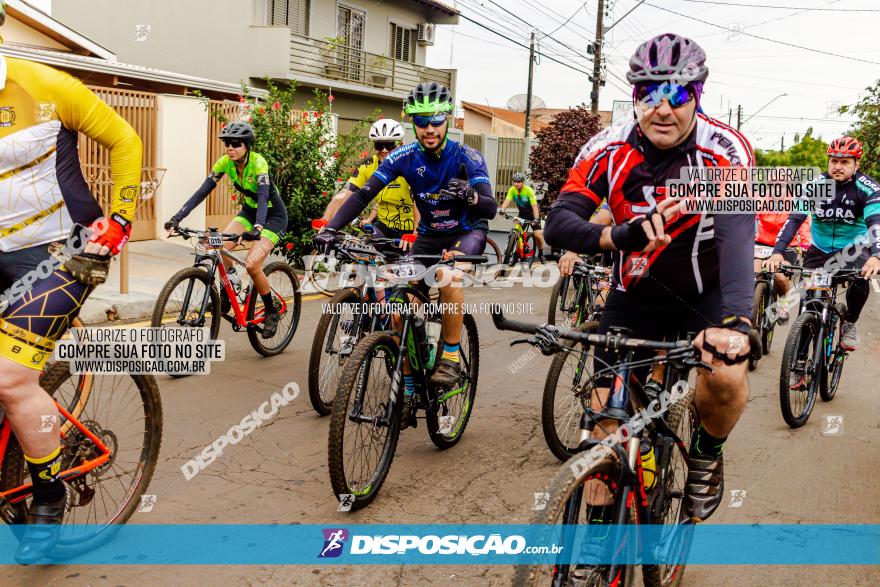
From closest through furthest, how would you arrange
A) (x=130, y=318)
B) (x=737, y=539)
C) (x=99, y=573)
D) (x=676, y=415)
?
(x=676, y=415), (x=99, y=573), (x=737, y=539), (x=130, y=318)

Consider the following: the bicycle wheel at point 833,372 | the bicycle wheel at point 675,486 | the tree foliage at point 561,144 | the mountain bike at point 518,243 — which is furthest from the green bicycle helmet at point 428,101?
the tree foliage at point 561,144

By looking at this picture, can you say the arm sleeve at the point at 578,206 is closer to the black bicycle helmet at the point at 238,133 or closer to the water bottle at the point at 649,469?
the water bottle at the point at 649,469

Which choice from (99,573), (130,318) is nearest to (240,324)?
(130,318)

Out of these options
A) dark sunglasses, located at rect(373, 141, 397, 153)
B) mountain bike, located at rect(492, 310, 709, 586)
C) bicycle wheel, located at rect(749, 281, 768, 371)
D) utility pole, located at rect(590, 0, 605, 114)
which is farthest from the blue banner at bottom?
utility pole, located at rect(590, 0, 605, 114)

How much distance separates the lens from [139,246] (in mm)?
14094

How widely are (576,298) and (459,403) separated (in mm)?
3768

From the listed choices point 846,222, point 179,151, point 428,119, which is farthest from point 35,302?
point 179,151

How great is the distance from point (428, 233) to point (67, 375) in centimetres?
298

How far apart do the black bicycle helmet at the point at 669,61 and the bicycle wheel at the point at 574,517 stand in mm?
1461

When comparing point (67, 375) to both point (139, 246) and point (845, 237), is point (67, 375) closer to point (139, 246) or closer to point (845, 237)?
point (845, 237)

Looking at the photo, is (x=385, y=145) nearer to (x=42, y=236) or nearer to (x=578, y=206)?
(x=42, y=236)

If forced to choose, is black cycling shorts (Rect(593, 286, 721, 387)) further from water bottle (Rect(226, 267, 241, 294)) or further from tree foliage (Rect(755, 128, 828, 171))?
tree foliage (Rect(755, 128, 828, 171))

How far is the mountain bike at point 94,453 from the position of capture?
3729 millimetres

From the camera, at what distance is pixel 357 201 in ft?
19.0
